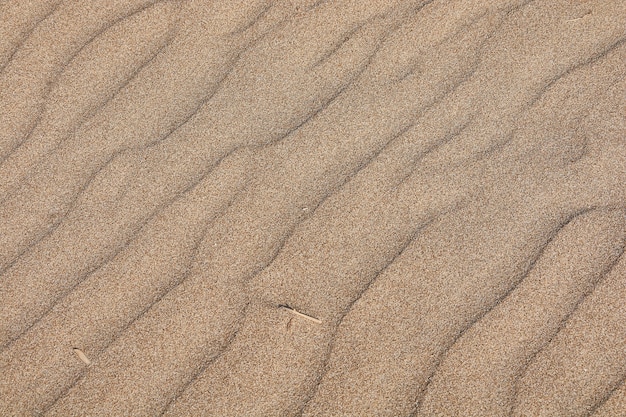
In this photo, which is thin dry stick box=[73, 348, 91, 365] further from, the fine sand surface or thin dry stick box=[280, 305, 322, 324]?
thin dry stick box=[280, 305, 322, 324]

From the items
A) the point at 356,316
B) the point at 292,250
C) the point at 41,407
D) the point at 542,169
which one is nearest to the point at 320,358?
the point at 356,316

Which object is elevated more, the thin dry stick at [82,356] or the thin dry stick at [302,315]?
the thin dry stick at [82,356]

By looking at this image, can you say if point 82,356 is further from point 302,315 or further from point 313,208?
point 313,208

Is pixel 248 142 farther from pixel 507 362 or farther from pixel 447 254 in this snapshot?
pixel 507 362

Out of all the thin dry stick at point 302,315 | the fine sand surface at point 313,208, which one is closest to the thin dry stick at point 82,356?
the fine sand surface at point 313,208

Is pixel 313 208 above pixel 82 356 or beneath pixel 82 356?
beneath

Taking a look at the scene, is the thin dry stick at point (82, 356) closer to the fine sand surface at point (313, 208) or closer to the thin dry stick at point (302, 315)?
the fine sand surface at point (313, 208)

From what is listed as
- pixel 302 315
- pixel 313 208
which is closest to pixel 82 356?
pixel 302 315

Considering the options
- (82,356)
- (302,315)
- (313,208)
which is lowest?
(302,315)
